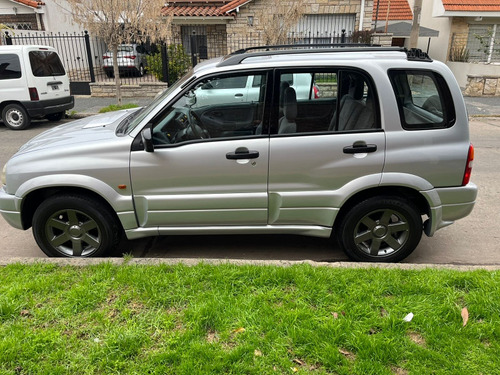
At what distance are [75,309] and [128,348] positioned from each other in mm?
624

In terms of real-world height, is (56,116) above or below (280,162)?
below

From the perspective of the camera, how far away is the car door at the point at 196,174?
358 cm

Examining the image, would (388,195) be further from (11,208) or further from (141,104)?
(141,104)

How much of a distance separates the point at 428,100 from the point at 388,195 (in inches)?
36.0

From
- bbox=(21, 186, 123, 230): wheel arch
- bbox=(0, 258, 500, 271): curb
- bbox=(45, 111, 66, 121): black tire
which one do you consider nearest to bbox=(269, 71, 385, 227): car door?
bbox=(0, 258, 500, 271): curb

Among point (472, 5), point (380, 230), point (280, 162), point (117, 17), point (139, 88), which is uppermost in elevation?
point (472, 5)

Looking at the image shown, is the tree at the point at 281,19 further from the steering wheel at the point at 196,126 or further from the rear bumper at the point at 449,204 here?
the rear bumper at the point at 449,204

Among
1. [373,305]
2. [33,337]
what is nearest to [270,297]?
[373,305]

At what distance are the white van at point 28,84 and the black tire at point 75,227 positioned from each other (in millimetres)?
8095

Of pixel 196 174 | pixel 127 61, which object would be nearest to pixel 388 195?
pixel 196 174

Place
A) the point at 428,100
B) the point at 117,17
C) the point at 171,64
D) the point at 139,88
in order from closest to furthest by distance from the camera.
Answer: the point at 428,100 → the point at 117,17 → the point at 139,88 → the point at 171,64

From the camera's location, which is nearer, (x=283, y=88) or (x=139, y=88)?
(x=283, y=88)

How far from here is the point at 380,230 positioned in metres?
3.80

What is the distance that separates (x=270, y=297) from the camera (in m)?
3.05
